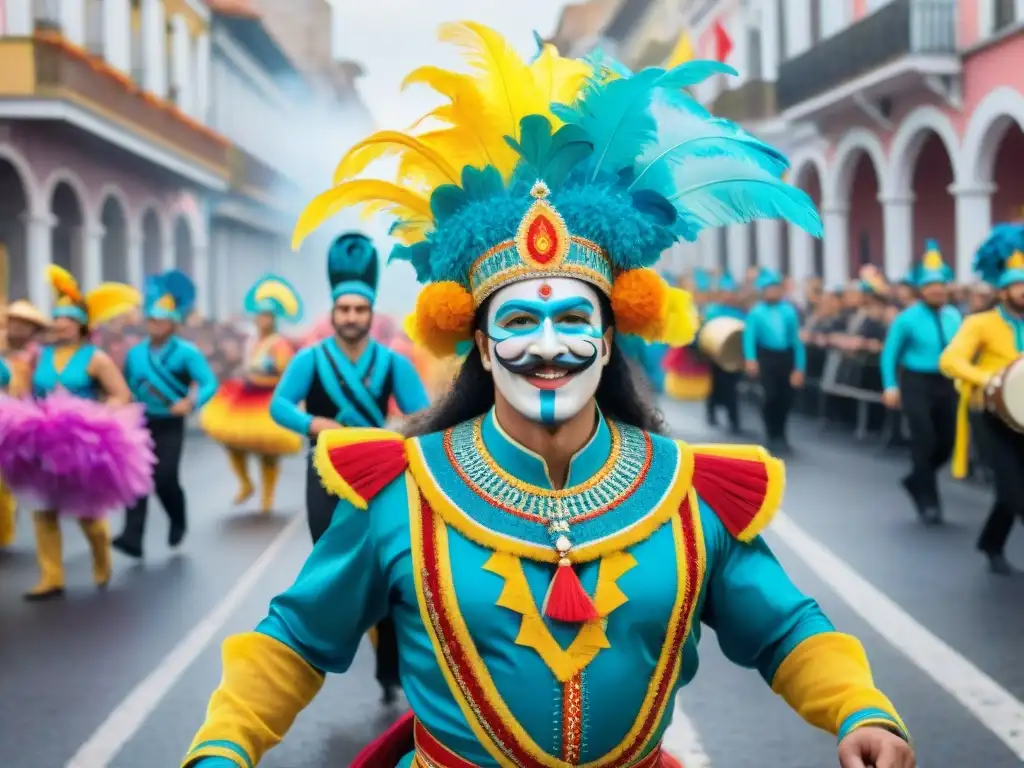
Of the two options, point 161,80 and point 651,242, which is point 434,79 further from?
point 161,80

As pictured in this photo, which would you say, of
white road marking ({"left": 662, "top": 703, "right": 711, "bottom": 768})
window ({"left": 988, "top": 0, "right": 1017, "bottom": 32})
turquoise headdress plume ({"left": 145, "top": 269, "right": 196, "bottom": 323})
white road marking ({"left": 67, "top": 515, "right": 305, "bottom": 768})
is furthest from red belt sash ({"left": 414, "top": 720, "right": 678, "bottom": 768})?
window ({"left": 988, "top": 0, "right": 1017, "bottom": 32})

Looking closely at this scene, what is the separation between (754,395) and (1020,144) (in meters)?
6.40

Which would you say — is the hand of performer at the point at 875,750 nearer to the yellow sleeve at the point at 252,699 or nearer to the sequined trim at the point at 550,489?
the sequined trim at the point at 550,489

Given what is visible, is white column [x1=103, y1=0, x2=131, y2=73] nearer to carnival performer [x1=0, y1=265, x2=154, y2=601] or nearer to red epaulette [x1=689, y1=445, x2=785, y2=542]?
carnival performer [x1=0, y1=265, x2=154, y2=601]

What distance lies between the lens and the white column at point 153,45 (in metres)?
32.4

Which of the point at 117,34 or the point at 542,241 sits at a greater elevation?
the point at 117,34

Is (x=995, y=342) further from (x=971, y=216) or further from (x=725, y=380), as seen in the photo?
(x=971, y=216)

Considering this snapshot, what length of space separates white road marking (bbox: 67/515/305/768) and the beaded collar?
3046 millimetres

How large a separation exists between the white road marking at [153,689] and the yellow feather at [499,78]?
338cm

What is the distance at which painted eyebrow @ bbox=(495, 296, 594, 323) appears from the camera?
2963 millimetres

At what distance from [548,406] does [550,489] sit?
18 centimetres

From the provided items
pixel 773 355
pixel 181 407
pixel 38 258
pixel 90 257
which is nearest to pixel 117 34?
pixel 90 257

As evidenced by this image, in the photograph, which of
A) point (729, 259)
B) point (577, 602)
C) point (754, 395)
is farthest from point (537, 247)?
point (729, 259)

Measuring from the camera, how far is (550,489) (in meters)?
2.99
